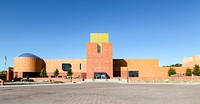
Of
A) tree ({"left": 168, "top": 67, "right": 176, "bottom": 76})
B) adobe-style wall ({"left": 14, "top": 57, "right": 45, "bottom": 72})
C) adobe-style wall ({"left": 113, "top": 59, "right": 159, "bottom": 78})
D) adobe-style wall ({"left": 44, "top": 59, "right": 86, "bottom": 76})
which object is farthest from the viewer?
adobe-style wall ({"left": 44, "top": 59, "right": 86, "bottom": 76})

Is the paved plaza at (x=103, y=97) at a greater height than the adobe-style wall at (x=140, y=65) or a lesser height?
lesser

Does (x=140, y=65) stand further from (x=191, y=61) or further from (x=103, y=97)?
(x=103, y=97)

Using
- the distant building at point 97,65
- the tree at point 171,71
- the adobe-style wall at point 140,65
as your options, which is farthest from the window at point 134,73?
the tree at point 171,71

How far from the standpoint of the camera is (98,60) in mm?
98188

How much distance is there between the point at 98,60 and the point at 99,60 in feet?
1.24

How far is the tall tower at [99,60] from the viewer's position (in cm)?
9781

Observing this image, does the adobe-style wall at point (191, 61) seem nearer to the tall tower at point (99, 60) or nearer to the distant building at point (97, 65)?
the distant building at point (97, 65)

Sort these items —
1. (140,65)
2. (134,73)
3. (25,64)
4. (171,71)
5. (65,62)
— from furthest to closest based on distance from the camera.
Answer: (65,62)
(140,65)
(134,73)
(25,64)
(171,71)

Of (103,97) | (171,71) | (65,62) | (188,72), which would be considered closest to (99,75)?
(65,62)

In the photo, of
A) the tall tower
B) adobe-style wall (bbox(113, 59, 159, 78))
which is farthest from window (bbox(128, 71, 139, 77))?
the tall tower

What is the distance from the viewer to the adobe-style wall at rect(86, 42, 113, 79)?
321 ft

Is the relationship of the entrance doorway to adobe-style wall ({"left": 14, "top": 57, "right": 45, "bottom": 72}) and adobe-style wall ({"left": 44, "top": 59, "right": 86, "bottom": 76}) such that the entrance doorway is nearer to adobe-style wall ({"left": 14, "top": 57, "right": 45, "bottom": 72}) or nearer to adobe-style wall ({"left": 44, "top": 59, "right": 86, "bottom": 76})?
adobe-style wall ({"left": 44, "top": 59, "right": 86, "bottom": 76})

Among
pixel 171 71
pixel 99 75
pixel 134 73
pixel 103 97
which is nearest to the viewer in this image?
pixel 103 97

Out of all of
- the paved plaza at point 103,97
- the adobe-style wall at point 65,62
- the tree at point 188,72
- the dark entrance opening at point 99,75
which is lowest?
the paved plaza at point 103,97
